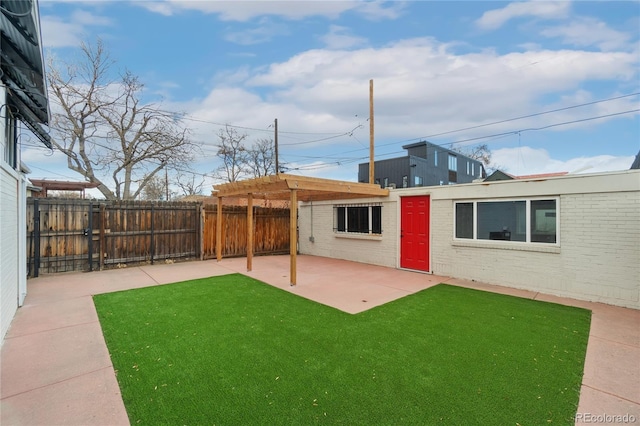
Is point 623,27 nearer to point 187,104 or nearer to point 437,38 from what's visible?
point 437,38

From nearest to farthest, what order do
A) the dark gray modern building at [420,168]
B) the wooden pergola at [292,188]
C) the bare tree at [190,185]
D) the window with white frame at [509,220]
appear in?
the window with white frame at [509,220] < the wooden pergola at [292,188] < the dark gray modern building at [420,168] < the bare tree at [190,185]

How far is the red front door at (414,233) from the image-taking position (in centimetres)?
760

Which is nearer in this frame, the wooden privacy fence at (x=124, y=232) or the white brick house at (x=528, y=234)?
the white brick house at (x=528, y=234)

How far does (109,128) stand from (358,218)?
1279 cm

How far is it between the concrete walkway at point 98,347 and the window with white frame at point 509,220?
1.13 metres

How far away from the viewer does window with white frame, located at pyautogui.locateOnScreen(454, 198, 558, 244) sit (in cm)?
576

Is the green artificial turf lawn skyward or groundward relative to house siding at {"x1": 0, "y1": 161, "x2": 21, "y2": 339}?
groundward

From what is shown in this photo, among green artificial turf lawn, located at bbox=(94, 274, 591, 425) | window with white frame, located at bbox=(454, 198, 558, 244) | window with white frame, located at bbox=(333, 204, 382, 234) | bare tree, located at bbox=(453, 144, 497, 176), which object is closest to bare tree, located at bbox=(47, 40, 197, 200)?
window with white frame, located at bbox=(333, 204, 382, 234)

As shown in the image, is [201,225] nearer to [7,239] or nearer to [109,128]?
[7,239]

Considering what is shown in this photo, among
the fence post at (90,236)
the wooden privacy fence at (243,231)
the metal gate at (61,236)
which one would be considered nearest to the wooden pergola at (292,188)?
the wooden privacy fence at (243,231)
